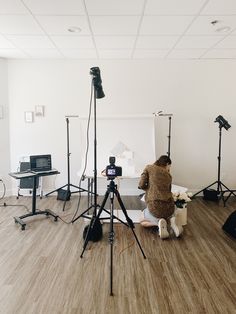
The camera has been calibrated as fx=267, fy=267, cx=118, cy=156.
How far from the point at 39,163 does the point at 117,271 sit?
6.64 feet

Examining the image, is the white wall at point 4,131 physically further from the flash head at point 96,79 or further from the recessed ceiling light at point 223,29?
the recessed ceiling light at point 223,29

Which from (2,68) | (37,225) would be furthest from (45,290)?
(2,68)

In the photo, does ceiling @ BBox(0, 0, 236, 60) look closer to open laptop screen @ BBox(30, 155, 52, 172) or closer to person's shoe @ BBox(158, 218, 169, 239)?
open laptop screen @ BBox(30, 155, 52, 172)

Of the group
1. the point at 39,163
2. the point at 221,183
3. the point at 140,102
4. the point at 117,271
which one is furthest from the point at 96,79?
the point at 221,183

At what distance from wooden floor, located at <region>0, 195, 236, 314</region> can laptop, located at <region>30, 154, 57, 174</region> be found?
750 mm

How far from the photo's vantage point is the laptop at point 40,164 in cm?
382

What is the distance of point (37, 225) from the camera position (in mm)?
3695

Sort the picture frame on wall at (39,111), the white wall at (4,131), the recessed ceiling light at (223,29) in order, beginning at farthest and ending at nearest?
the picture frame on wall at (39,111) < the white wall at (4,131) < the recessed ceiling light at (223,29)

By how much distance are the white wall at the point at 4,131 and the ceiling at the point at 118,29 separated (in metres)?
0.37

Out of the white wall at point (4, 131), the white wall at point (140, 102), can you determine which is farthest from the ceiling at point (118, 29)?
the white wall at point (4, 131)

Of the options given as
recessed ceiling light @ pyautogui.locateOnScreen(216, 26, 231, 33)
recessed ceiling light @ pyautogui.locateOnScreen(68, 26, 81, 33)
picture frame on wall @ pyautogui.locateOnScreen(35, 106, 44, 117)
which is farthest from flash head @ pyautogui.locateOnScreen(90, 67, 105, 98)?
picture frame on wall @ pyautogui.locateOnScreen(35, 106, 44, 117)

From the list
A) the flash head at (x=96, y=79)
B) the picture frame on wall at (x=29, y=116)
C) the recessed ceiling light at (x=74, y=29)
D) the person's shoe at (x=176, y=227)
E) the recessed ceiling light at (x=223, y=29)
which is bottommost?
the person's shoe at (x=176, y=227)

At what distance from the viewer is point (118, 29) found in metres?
3.49

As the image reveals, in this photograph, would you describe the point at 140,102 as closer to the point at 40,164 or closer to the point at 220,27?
the point at 220,27
